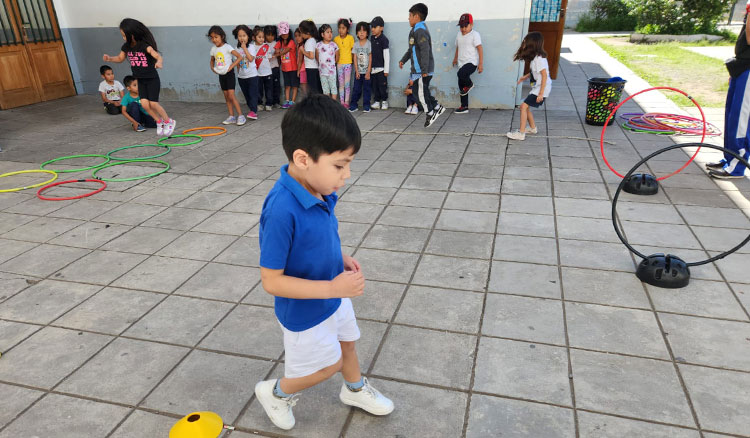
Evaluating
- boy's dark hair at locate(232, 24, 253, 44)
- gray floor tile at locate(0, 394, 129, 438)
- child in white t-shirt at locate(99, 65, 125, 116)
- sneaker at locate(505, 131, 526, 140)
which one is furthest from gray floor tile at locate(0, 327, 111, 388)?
child in white t-shirt at locate(99, 65, 125, 116)

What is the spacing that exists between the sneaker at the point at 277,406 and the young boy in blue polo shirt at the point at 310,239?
23 centimetres

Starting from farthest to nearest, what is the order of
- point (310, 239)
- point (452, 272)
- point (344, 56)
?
point (344, 56) → point (452, 272) → point (310, 239)

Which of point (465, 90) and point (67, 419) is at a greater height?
point (465, 90)

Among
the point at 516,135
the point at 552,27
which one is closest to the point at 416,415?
the point at 516,135

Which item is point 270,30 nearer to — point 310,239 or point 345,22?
point 345,22

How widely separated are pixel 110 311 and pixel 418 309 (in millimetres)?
2141

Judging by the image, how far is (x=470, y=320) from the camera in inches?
127

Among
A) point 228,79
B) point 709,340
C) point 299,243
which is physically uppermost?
point 299,243

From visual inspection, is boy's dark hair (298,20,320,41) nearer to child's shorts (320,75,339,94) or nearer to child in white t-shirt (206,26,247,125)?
child's shorts (320,75,339,94)

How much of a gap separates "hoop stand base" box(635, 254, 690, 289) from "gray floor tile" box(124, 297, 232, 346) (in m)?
3.00

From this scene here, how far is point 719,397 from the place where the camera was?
2.53 metres

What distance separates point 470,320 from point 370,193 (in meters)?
2.55

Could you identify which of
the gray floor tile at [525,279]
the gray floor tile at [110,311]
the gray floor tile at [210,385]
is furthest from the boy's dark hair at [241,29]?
the gray floor tile at [210,385]

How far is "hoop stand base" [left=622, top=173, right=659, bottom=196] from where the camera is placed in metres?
5.21
